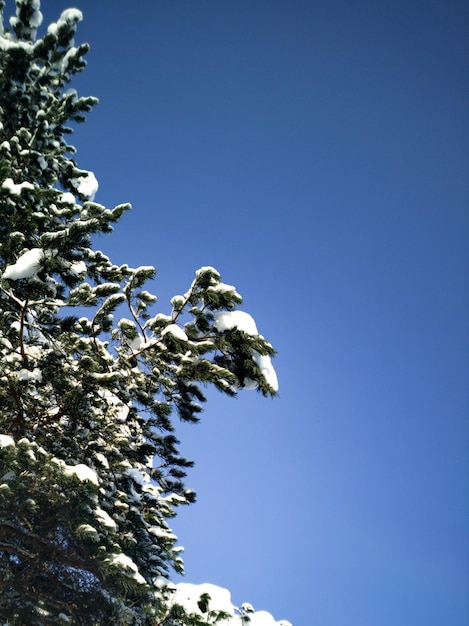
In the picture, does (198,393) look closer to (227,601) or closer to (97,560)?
(97,560)

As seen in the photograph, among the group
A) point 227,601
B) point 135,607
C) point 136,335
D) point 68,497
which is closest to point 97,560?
point 68,497

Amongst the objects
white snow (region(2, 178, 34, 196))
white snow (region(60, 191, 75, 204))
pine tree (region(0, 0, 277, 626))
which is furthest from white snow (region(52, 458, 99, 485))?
white snow (region(60, 191, 75, 204))

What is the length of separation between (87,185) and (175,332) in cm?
644

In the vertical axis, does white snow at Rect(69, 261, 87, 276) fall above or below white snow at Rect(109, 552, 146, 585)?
above

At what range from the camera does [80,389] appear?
5922 millimetres

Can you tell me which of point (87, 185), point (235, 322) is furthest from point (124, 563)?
point (87, 185)

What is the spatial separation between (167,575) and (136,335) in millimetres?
4489

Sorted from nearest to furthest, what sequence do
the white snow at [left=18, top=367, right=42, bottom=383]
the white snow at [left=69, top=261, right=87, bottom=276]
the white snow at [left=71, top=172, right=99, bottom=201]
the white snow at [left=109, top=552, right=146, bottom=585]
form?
the white snow at [left=69, top=261, right=87, bottom=276] < the white snow at [left=109, top=552, right=146, bottom=585] < the white snow at [left=18, top=367, right=42, bottom=383] < the white snow at [left=71, top=172, right=99, bottom=201]

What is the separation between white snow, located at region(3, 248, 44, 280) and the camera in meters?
4.70

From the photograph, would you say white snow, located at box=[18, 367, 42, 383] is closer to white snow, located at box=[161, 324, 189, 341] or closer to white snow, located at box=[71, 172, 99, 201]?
white snow, located at box=[161, 324, 189, 341]

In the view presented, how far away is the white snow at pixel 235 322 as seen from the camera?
5074 millimetres

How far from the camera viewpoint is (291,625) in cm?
687

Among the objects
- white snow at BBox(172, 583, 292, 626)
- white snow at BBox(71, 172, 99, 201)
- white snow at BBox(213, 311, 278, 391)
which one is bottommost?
white snow at BBox(172, 583, 292, 626)

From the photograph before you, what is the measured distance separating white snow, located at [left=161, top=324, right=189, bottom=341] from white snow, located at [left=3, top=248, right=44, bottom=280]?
1.54 m
